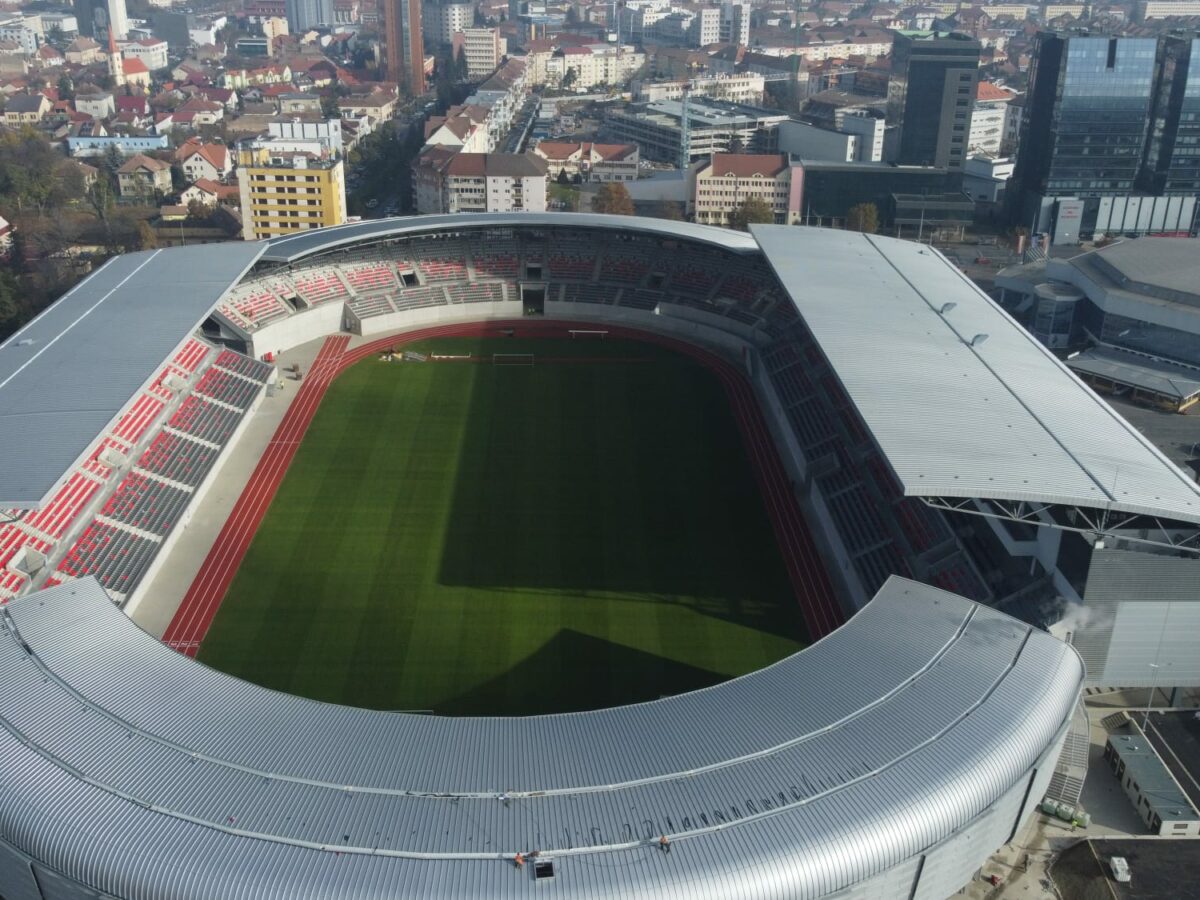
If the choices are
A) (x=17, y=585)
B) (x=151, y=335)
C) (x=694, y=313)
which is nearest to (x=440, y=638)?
(x=17, y=585)

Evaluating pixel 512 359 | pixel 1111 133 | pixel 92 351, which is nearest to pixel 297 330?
pixel 512 359

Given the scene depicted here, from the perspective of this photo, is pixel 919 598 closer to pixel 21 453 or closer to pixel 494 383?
pixel 21 453

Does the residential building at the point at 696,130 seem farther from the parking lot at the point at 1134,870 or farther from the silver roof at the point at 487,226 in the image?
the parking lot at the point at 1134,870

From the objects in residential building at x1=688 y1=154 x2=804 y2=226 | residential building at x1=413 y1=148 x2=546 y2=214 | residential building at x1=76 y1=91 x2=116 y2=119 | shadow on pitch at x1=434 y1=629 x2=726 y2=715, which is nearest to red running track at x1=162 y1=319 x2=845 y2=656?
shadow on pitch at x1=434 y1=629 x2=726 y2=715

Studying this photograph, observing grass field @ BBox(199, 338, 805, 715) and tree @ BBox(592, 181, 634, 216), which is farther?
tree @ BBox(592, 181, 634, 216)

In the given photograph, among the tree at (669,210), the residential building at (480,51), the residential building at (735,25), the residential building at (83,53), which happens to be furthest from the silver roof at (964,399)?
the residential building at (83,53)

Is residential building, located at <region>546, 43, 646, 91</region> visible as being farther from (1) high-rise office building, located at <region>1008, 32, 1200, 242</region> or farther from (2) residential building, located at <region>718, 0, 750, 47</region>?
(1) high-rise office building, located at <region>1008, 32, 1200, 242</region>

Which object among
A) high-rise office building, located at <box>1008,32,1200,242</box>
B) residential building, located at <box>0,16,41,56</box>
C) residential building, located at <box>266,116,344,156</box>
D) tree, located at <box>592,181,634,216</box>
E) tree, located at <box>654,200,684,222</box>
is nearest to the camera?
high-rise office building, located at <box>1008,32,1200,242</box>
